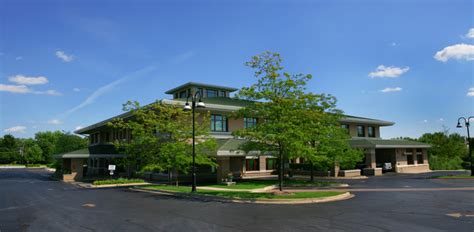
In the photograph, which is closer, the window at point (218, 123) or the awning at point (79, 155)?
the window at point (218, 123)

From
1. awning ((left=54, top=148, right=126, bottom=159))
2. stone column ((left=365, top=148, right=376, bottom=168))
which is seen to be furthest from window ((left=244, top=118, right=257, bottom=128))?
awning ((left=54, top=148, right=126, bottom=159))

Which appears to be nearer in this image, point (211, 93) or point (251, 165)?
point (251, 165)

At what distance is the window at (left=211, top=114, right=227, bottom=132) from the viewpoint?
115ft

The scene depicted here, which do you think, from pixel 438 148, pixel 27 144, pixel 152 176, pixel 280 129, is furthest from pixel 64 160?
pixel 27 144

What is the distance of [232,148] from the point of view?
29.8 meters

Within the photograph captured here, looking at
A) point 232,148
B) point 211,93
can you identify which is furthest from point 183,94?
point 232,148

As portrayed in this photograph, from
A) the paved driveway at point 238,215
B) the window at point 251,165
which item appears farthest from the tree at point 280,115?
the window at point 251,165

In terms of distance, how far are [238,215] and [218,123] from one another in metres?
21.5

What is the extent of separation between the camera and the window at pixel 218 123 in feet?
115

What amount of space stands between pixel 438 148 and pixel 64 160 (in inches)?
2199

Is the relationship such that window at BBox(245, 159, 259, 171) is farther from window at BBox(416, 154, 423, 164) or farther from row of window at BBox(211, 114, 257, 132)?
window at BBox(416, 154, 423, 164)

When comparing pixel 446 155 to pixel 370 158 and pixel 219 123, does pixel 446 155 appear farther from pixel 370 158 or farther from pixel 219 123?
pixel 219 123

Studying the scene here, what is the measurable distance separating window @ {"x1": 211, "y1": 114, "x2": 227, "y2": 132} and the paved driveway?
16323 mm

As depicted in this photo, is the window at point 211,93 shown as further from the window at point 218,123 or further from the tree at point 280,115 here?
the tree at point 280,115
